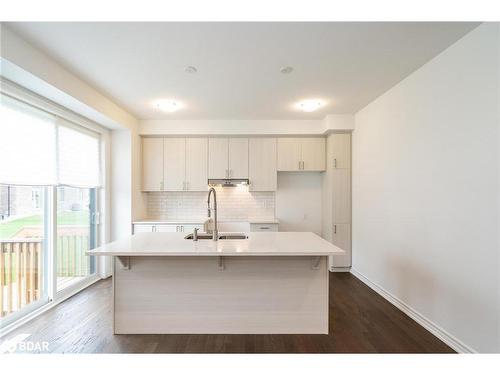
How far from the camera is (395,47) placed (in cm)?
205

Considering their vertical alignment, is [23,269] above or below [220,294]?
above

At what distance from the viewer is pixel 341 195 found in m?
3.97

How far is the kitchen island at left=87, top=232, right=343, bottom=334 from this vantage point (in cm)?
217

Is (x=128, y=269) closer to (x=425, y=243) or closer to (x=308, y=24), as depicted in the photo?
(x=308, y=24)

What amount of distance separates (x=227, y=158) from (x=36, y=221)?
282cm

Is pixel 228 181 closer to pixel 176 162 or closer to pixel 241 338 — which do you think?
pixel 176 162

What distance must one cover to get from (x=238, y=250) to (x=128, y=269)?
1.12m

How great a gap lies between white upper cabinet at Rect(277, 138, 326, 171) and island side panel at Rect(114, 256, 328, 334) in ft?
8.03

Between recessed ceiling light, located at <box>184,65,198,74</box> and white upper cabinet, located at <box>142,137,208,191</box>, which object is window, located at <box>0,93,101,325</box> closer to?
white upper cabinet, located at <box>142,137,208,191</box>

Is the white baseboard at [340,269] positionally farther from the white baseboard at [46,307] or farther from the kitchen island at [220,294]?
the white baseboard at [46,307]

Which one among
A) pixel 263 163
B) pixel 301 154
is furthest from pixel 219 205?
pixel 301 154

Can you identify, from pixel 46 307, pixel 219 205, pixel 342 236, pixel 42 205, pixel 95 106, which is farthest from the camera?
pixel 219 205

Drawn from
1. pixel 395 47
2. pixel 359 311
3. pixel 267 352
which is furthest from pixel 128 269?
pixel 395 47

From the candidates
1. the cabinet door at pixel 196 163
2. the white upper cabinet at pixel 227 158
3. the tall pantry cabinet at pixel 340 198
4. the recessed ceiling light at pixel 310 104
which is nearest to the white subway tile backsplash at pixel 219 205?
the cabinet door at pixel 196 163
